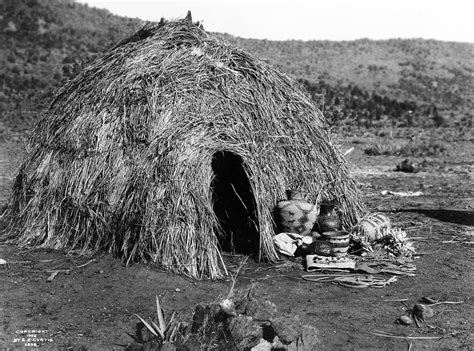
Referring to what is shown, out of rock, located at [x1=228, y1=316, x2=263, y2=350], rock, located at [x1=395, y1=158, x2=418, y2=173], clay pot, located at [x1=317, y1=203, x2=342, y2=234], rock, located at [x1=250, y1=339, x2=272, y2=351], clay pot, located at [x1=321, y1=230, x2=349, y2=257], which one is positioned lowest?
rock, located at [x1=250, y1=339, x2=272, y2=351]

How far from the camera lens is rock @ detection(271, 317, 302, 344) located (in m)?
4.51

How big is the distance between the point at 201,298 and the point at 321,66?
38.0 metres

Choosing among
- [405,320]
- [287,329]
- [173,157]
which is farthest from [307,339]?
[173,157]

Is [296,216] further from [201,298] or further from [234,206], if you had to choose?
[201,298]

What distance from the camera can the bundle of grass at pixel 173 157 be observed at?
6633 mm

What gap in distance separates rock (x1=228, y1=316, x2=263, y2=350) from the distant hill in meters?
16.6

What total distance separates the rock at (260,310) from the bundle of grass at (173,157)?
158 cm

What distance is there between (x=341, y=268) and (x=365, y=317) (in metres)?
1.24

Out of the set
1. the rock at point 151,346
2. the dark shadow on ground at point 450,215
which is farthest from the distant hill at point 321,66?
the rock at point 151,346

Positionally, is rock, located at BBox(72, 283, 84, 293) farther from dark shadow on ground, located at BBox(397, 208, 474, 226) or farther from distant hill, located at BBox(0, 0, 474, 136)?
distant hill, located at BBox(0, 0, 474, 136)

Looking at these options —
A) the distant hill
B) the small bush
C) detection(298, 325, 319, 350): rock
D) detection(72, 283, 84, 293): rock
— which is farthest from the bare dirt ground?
the distant hill

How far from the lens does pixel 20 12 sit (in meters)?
35.0

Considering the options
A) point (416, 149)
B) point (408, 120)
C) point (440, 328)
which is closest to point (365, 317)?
point (440, 328)

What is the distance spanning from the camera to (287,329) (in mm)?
4523
